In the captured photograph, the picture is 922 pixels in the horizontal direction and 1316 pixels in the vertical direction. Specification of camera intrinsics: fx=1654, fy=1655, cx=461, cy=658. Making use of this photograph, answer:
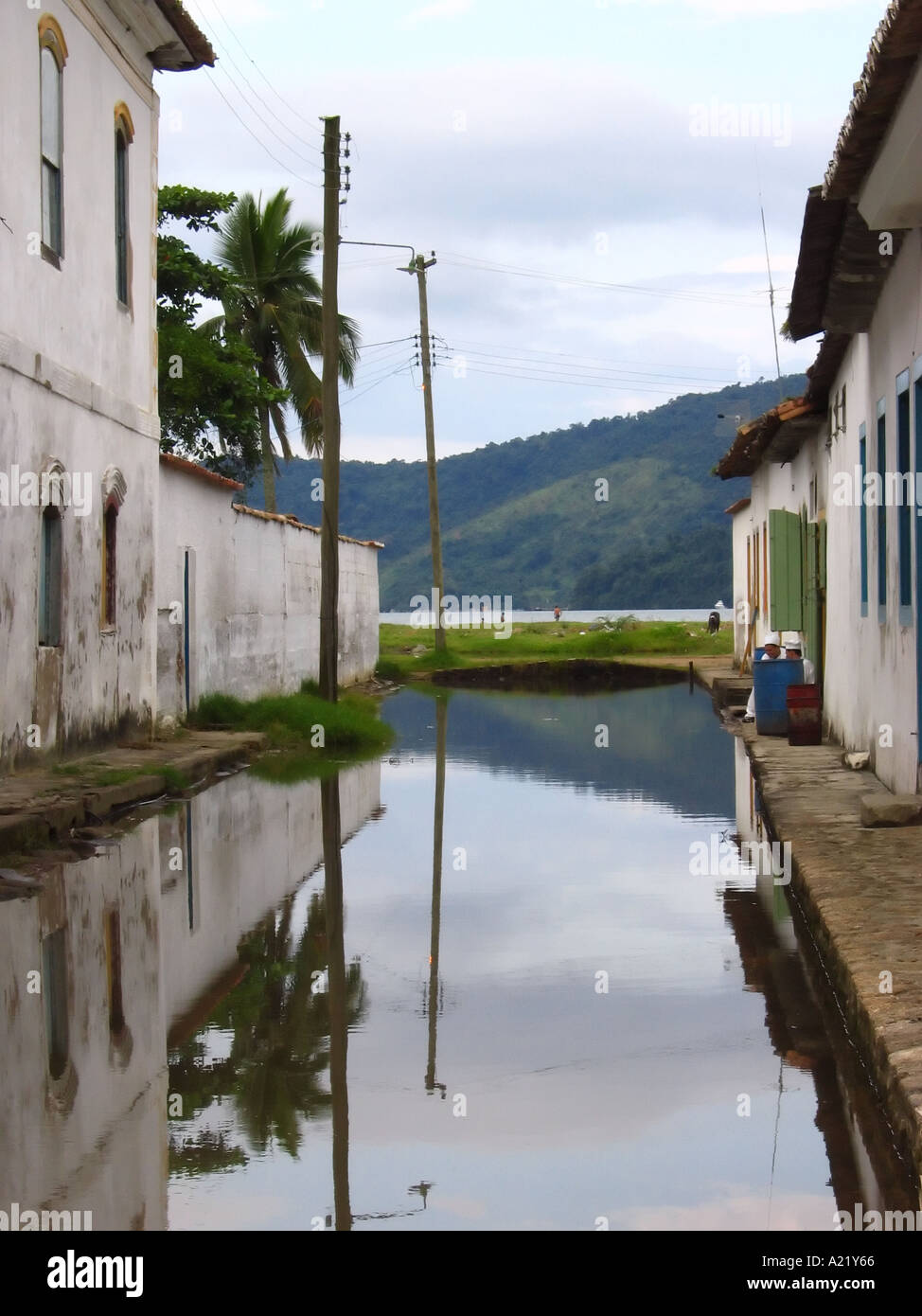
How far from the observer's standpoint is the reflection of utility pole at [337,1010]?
4812 mm

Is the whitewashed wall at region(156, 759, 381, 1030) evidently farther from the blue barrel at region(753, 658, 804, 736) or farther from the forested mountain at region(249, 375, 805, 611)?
the forested mountain at region(249, 375, 805, 611)

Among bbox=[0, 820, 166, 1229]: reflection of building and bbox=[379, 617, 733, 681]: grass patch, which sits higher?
bbox=[379, 617, 733, 681]: grass patch

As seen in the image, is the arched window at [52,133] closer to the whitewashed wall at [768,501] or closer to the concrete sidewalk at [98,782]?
the concrete sidewalk at [98,782]

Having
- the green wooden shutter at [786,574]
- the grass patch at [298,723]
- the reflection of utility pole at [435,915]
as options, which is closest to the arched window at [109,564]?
the grass patch at [298,723]

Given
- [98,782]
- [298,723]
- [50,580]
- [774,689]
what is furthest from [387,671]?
[98,782]

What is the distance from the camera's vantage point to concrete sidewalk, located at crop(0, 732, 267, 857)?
11.4 meters

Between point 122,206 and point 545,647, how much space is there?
1113 inches

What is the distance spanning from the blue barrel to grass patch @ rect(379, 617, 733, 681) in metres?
20.6

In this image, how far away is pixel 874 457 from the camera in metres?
14.4

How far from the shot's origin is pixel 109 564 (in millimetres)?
17375

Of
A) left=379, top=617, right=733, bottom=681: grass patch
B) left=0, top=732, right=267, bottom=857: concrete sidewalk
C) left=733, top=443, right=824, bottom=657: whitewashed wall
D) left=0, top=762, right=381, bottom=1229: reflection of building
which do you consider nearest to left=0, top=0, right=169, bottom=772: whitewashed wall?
left=0, top=732, right=267, bottom=857: concrete sidewalk

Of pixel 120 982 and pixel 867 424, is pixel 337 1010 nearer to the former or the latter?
pixel 120 982
